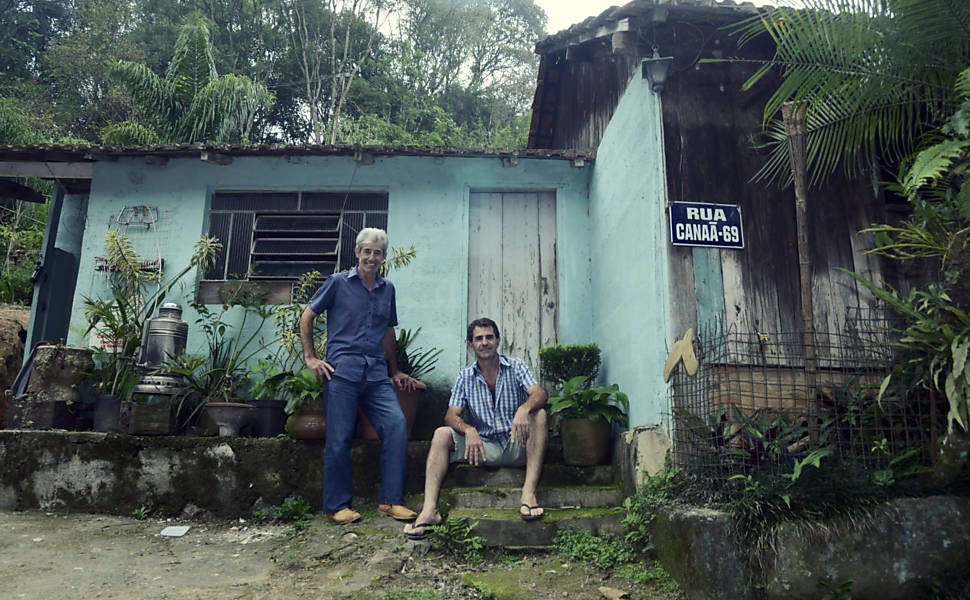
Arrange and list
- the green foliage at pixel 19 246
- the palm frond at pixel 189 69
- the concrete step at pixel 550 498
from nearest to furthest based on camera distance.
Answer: the concrete step at pixel 550 498 → the green foliage at pixel 19 246 → the palm frond at pixel 189 69

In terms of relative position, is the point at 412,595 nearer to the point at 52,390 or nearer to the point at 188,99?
the point at 52,390

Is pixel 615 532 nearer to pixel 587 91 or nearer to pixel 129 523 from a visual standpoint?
pixel 129 523

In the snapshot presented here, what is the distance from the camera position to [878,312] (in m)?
4.45

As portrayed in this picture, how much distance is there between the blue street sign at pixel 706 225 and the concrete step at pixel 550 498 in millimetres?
1820

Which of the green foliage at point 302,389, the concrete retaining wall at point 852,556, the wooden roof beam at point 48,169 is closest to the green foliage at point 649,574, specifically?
the concrete retaining wall at point 852,556

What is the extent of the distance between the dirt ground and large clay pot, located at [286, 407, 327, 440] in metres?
0.70

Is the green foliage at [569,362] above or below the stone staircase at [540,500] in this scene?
above

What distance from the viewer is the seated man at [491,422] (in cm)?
411

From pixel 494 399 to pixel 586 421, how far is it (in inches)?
29.6

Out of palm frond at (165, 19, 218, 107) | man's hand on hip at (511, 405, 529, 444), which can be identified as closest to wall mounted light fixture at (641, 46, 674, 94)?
man's hand on hip at (511, 405, 529, 444)

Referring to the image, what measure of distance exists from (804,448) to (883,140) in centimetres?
302

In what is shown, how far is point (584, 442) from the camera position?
4.63 meters

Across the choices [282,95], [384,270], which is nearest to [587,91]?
[384,270]

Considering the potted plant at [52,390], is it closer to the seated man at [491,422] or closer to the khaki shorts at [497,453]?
the seated man at [491,422]
